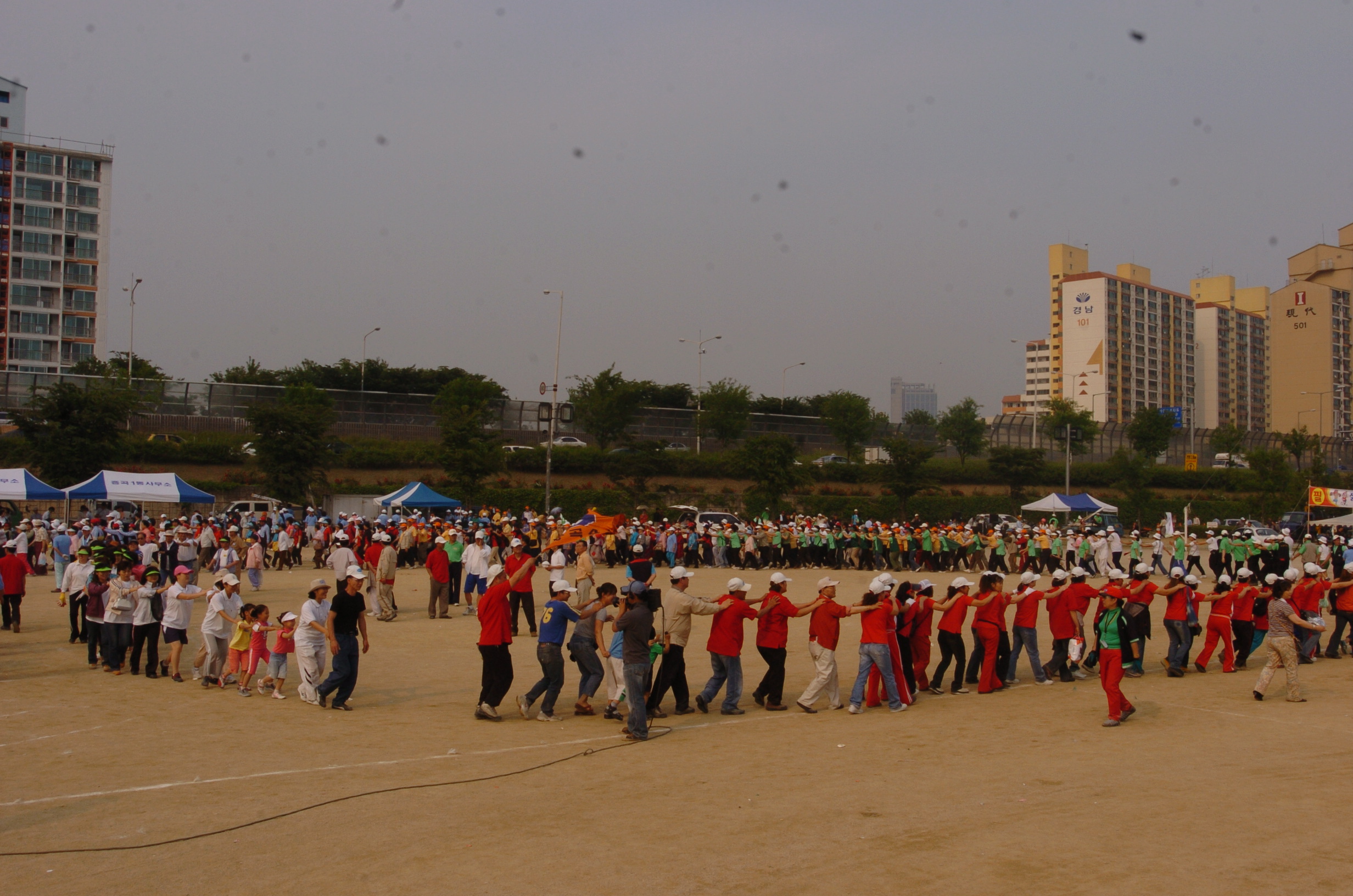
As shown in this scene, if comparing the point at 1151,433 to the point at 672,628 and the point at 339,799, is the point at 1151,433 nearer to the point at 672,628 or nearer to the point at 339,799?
the point at 672,628

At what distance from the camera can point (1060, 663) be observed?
42.0 feet

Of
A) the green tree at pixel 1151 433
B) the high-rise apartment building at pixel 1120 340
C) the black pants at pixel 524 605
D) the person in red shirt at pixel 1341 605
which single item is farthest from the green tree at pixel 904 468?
the high-rise apartment building at pixel 1120 340

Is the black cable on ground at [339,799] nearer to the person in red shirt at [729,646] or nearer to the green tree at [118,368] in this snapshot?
the person in red shirt at [729,646]

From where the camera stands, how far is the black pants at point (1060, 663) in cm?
1275

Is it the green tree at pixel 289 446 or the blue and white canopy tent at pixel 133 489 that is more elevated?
the green tree at pixel 289 446

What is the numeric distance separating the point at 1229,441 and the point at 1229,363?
267 ft

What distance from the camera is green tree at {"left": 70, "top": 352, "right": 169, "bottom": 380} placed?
51438 millimetres

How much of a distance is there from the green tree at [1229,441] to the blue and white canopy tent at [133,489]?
64638 millimetres

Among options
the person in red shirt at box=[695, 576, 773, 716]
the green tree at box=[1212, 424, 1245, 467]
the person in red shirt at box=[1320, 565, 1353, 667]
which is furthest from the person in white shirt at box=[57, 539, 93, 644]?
the green tree at box=[1212, 424, 1245, 467]

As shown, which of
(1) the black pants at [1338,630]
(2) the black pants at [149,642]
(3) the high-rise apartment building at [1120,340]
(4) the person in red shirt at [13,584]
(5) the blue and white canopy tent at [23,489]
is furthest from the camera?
(3) the high-rise apartment building at [1120,340]

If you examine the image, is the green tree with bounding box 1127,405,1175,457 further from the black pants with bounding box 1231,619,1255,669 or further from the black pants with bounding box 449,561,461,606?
the black pants with bounding box 449,561,461,606

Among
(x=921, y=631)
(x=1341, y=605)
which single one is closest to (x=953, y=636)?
(x=921, y=631)

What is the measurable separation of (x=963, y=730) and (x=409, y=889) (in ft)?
19.9

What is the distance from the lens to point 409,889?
18.9ft
